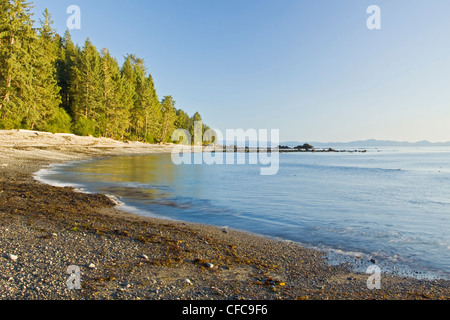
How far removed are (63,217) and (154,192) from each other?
316 inches

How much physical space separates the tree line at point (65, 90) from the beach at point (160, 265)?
40.0 m

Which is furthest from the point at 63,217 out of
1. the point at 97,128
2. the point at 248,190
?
the point at 97,128

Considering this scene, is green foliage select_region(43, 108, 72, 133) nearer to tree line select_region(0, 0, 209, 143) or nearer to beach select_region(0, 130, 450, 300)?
tree line select_region(0, 0, 209, 143)

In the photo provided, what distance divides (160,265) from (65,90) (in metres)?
70.2

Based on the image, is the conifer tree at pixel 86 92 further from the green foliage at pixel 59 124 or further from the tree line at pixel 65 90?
the green foliage at pixel 59 124

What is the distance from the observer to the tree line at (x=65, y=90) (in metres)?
39.5

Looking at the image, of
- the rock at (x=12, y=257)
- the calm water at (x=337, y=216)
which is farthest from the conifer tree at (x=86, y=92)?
the rock at (x=12, y=257)

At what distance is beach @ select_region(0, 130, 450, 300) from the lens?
450cm

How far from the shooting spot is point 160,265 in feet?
18.2

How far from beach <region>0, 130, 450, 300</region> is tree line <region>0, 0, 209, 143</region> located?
40.0 metres
